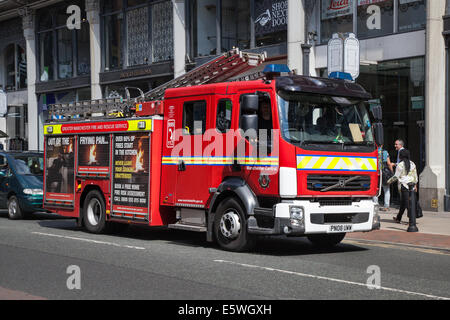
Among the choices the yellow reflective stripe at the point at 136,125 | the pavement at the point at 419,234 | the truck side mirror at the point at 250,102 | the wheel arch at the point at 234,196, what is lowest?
the pavement at the point at 419,234

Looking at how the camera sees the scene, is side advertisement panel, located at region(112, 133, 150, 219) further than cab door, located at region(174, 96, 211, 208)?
Yes

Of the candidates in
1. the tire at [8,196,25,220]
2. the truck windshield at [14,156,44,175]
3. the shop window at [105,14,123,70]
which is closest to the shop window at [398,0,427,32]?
the truck windshield at [14,156,44,175]

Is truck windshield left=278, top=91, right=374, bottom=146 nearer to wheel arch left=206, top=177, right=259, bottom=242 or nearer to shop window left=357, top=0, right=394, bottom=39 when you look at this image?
wheel arch left=206, top=177, right=259, bottom=242

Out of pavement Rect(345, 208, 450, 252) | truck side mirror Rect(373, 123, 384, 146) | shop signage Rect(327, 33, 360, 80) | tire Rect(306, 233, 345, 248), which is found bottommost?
pavement Rect(345, 208, 450, 252)

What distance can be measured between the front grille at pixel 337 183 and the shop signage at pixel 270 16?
11476 mm

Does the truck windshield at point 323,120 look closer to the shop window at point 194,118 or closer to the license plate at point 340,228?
the license plate at point 340,228

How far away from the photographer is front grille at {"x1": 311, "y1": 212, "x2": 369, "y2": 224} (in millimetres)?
10336

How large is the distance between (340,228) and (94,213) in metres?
5.63

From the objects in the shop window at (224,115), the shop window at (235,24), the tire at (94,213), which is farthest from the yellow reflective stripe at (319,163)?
the shop window at (235,24)

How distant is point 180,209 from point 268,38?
11.4 m

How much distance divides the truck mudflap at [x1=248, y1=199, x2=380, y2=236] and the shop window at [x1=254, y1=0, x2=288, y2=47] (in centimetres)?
1157

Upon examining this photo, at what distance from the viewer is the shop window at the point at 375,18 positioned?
18.8 meters

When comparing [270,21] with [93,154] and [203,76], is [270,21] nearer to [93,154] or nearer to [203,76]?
[203,76]
